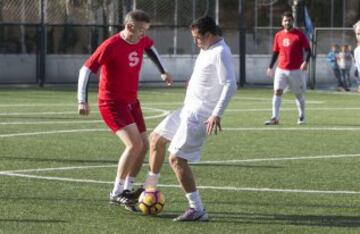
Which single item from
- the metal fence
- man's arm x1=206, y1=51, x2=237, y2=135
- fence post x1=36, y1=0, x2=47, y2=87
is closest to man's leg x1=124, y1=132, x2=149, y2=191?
man's arm x1=206, y1=51, x2=237, y2=135

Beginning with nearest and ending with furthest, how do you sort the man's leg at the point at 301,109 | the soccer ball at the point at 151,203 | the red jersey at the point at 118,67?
the soccer ball at the point at 151,203 < the red jersey at the point at 118,67 < the man's leg at the point at 301,109

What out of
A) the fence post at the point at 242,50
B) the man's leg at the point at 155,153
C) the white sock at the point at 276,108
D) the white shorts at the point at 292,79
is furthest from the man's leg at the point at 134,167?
the fence post at the point at 242,50

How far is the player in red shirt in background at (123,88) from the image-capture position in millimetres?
11016

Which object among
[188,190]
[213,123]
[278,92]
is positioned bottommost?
[278,92]

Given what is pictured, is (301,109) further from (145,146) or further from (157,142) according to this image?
(157,142)

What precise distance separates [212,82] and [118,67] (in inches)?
57.1

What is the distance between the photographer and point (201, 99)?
10.2 m

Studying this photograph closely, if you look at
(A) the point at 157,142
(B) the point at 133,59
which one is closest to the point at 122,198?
(A) the point at 157,142

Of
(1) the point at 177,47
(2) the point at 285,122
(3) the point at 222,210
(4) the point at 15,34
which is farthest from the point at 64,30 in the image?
(3) the point at 222,210

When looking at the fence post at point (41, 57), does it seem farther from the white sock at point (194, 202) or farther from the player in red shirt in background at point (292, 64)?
the white sock at point (194, 202)

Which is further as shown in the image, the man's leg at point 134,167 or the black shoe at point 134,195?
the man's leg at point 134,167

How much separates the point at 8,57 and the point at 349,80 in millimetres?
11950

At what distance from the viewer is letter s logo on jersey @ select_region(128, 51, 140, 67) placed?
11.2 meters

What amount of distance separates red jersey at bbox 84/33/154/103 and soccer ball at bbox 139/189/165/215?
4.05ft
